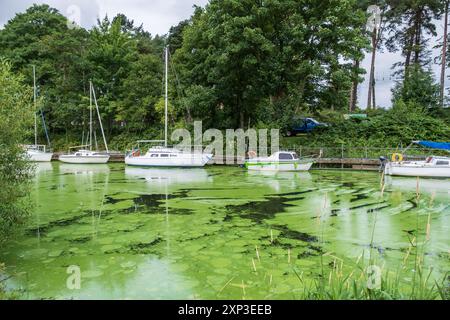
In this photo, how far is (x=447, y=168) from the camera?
1795cm

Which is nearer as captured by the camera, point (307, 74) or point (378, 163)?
point (378, 163)

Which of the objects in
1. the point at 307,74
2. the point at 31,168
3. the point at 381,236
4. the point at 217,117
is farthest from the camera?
the point at 217,117

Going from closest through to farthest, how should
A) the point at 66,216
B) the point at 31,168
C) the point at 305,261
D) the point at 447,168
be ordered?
the point at 305,261, the point at 31,168, the point at 66,216, the point at 447,168

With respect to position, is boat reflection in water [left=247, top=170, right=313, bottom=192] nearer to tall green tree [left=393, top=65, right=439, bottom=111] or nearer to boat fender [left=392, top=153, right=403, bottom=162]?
boat fender [left=392, top=153, right=403, bottom=162]

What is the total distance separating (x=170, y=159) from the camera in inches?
950

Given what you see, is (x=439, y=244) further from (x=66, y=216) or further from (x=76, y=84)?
(x=76, y=84)

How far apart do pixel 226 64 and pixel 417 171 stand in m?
14.0

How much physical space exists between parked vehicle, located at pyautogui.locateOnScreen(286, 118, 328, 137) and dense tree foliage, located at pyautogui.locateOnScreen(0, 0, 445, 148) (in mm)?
1111

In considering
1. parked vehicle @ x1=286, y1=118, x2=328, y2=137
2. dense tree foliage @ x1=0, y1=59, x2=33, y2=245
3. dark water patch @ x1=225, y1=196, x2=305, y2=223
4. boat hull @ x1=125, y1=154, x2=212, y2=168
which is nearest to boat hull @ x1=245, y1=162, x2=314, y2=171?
boat hull @ x1=125, y1=154, x2=212, y2=168

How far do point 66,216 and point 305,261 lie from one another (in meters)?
6.75

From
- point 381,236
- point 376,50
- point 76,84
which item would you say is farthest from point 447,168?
point 76,84

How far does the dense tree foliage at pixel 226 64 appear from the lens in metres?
24.0

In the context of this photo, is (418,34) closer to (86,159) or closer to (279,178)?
(279,178)

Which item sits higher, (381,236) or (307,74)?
(307,74)
